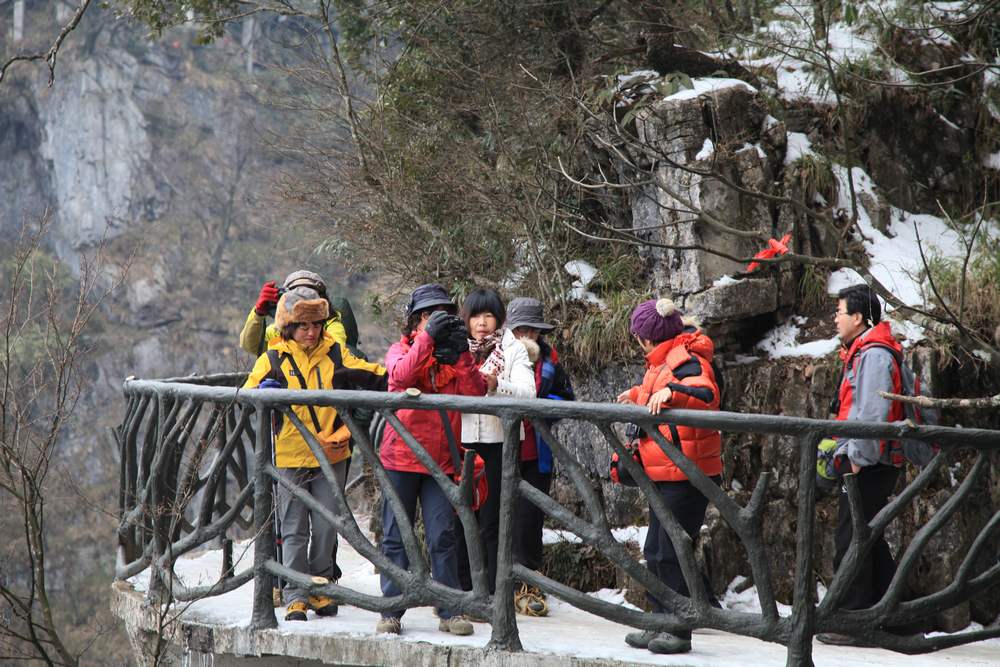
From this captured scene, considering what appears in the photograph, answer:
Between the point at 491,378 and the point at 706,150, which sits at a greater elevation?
the point at 706,150

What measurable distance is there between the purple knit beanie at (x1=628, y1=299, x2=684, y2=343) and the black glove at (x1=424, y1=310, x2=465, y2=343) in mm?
869

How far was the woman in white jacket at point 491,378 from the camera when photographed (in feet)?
16.9

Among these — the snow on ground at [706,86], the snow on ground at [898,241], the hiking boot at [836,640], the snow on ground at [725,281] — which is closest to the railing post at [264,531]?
the hiking boot at [836,640]

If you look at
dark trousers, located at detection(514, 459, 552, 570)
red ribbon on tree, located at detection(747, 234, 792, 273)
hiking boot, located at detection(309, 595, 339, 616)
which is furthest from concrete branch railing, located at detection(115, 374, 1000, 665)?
red ribbon on tree, located at detection(747, 234, 792, 273)

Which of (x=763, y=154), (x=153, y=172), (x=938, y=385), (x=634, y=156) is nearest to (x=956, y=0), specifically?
(x=763, y=154)

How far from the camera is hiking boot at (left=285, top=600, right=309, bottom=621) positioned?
186 inches

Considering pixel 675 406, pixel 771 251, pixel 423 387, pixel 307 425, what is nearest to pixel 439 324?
pixel 423 387

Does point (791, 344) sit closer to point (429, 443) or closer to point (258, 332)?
point (429, 443)

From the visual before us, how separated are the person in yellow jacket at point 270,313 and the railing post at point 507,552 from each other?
137cm

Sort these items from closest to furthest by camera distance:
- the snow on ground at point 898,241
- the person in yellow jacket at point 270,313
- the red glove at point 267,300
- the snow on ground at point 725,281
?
the person in yellow jacket at point 270,313
the red glove at point 267,300
the snow on ground at point 725,281
the snow on ground at point 898,241

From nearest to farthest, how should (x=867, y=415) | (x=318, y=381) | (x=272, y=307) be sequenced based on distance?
(x=867, y=415) < (x=318, y=381) < (x=272, y=307)

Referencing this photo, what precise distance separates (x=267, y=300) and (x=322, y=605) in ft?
5.16

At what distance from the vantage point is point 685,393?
14.5 feet

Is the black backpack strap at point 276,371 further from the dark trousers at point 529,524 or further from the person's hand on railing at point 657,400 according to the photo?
the person's hand on railing at point 657,400
